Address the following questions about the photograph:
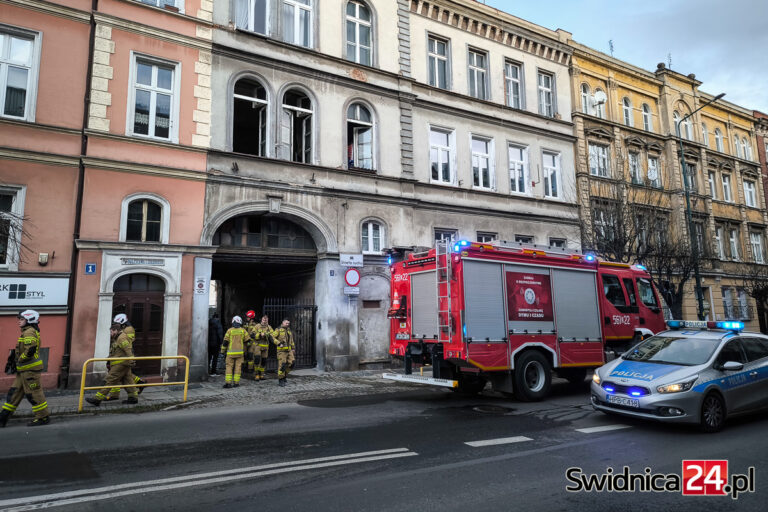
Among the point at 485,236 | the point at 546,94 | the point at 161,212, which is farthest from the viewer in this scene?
the point at 546,94

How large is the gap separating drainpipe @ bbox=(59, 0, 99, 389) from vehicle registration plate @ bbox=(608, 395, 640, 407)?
11854 millimetres

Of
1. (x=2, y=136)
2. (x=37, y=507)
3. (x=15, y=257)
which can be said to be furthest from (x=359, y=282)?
(x=37, y=507)

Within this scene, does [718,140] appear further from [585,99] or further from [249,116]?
[249,116]

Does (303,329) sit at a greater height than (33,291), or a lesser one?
lesser

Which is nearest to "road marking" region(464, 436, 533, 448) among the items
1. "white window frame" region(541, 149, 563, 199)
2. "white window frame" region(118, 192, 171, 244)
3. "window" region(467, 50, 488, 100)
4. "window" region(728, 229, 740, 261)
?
"white window frame" region(118, 192, 171, 244)

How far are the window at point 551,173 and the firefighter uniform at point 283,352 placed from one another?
1469 centimetres

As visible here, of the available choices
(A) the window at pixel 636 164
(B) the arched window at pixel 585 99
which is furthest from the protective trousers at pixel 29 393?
(A) the window at pixel 636 164

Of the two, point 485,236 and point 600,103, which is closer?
point 485,236

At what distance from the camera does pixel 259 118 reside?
16.0m

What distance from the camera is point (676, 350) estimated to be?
8.27 metres

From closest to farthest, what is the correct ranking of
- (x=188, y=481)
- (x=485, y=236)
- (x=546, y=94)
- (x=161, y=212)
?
(x=188, y=481), (x=161, y=212), (x=485, y=236), (x=546, y=94)

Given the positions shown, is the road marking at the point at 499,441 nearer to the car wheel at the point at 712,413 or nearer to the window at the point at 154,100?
the car wheel at the point at 712,413

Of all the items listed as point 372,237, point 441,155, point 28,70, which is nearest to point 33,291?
point 28,70

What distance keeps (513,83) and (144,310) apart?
18076 mm
